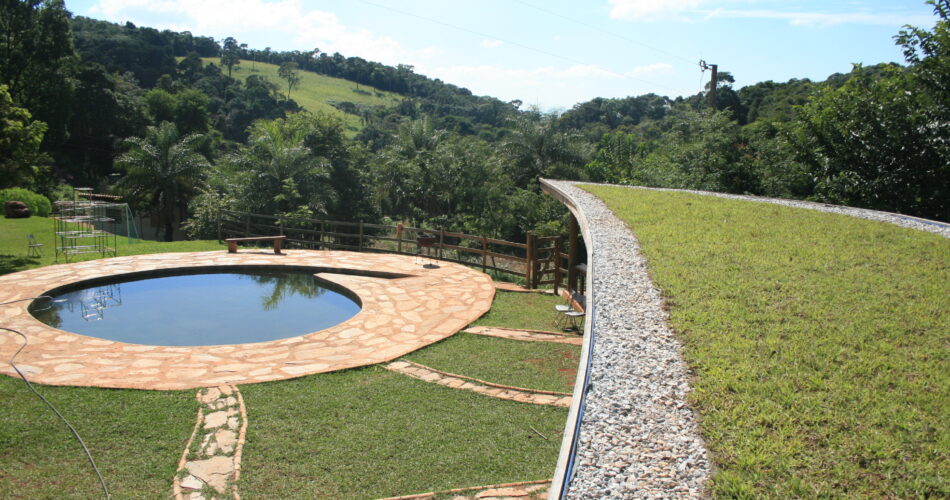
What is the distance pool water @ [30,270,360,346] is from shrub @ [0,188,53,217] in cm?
1312

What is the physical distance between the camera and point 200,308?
408 inches

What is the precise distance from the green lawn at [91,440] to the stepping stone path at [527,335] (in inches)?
166

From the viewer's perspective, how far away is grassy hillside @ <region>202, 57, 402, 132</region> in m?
72.2

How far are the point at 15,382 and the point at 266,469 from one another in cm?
372

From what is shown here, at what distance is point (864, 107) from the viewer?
1164cm

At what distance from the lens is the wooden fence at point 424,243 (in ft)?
40.8

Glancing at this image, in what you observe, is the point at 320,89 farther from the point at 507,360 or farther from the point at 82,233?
the point at 507,360

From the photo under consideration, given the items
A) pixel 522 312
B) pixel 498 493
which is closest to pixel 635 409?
pixel 498 493

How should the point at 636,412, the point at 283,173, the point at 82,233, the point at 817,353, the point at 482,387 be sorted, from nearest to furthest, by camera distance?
the point at 636,412 → the point at 817,353 → the point at 482,387 → the point at 82,233 → the point at 283,173

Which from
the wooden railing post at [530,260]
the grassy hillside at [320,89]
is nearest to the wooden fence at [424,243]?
the wooden railing post at [530,260]

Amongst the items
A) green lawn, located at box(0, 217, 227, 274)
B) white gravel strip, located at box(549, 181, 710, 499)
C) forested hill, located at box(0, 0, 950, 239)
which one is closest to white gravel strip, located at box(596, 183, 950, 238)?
forested hill, located at box(0, 0, 950, 239)

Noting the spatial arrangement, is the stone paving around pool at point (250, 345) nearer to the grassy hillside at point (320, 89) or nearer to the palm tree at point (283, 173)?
the palm tree at point (283, 173)

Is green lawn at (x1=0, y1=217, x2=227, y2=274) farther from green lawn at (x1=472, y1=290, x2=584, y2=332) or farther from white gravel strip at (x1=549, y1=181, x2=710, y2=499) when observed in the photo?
white gravel strip at (x1=549, y1=181, x2=710, y2=499)

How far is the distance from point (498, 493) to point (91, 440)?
147 inches
